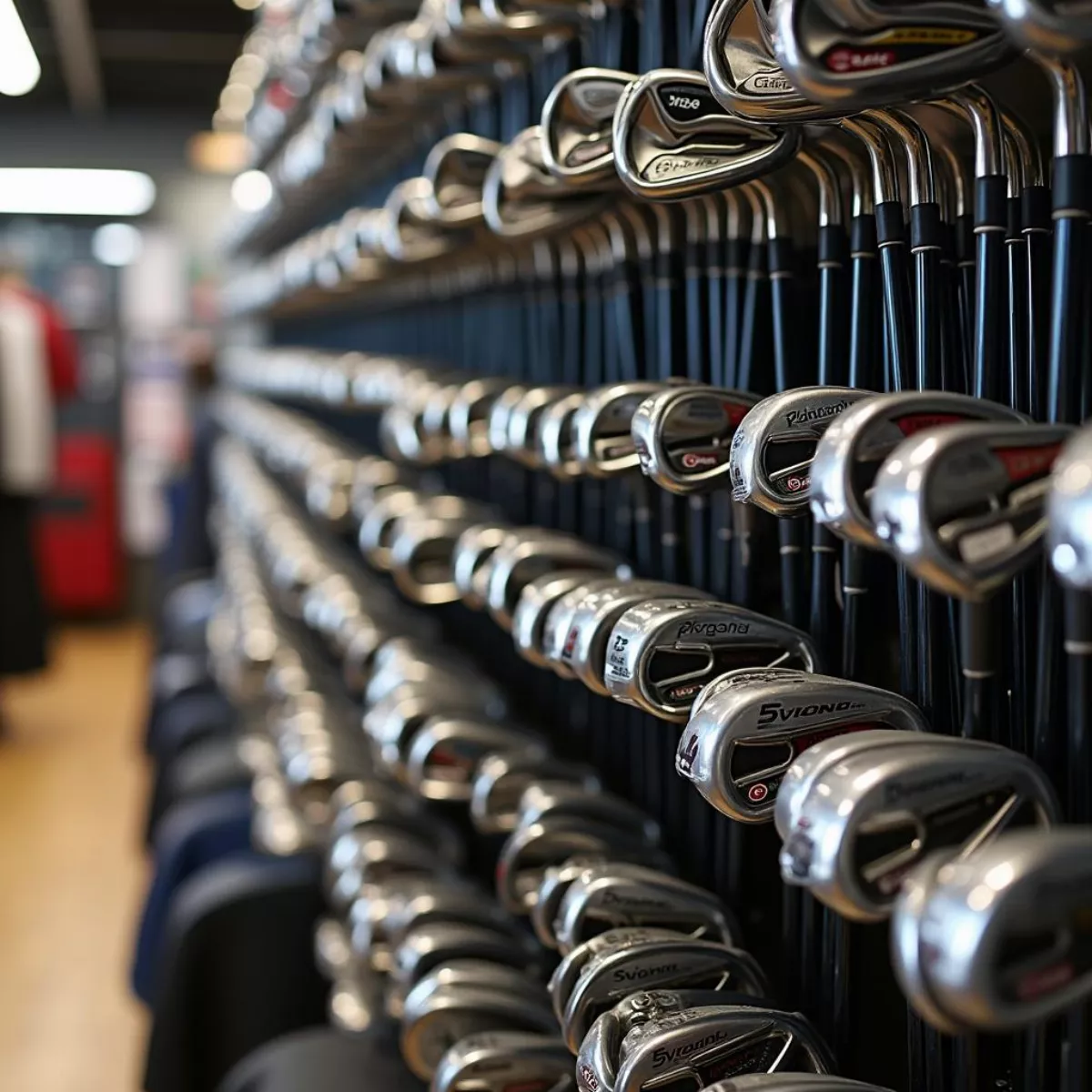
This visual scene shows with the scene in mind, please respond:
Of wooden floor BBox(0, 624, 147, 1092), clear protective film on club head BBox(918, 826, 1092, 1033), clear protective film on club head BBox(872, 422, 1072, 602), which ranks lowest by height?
wooden floor BBox(0, 624, 147, 1092)

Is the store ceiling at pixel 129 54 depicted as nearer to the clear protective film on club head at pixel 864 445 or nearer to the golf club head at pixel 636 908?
the golf club head at pixel 636 908

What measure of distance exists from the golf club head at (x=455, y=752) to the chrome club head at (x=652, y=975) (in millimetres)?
616

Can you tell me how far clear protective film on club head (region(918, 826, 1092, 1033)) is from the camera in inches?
27.6

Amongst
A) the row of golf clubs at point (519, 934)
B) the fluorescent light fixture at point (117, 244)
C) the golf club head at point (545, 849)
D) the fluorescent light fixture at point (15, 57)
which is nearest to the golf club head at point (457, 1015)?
the row of golf clubs at point (519, 934)

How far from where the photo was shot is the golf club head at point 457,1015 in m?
1.64

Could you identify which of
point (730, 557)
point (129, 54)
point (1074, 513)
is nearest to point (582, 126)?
point (730, 557)

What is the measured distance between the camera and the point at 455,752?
6.38ft

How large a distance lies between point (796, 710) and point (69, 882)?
4.39m

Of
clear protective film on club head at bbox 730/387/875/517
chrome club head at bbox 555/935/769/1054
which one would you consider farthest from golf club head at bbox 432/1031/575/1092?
clear protective film on club head at bbox 730/387/875/517

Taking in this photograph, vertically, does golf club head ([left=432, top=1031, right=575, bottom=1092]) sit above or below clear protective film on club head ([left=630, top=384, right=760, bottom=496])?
below

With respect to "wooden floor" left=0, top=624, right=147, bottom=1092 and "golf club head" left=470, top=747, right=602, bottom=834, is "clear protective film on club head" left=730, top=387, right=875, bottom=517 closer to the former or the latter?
"golf club head" left=470, top=747, right=602, bottom=834

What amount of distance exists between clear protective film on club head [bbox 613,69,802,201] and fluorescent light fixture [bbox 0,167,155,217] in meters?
11.9

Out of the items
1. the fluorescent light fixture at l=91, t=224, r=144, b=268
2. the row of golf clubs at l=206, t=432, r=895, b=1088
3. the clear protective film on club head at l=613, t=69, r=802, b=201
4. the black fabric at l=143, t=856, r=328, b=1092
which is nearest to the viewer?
the clear protective film on club head at l=613, t=69, r=802, b=201

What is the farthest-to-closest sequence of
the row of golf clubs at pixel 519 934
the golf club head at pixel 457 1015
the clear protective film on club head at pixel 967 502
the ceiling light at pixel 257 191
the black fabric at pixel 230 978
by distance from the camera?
the ceiling light at pixel 257 191
the black fabric at pixel 230 978
the golf club head at pixel 457 1015
the row of golf clubs at pixel 519 934
the clear protective film on club head at pixel 967 502
